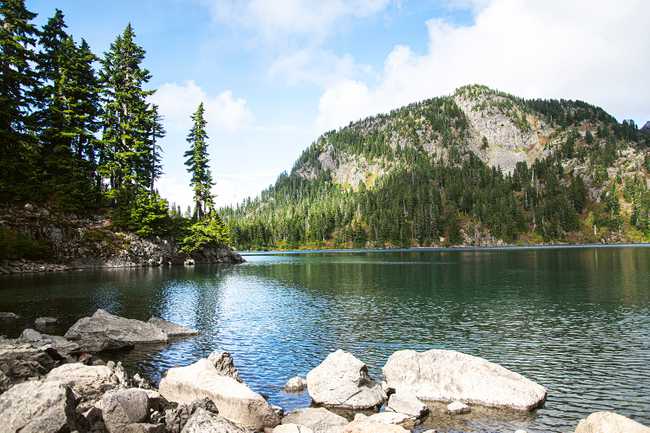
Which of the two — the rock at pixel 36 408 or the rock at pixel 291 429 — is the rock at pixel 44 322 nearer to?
the rock at pixel 36 408

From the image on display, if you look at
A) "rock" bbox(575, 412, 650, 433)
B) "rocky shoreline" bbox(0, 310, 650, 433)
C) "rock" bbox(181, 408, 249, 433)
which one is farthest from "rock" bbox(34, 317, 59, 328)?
"rock" bbox(575, 412, 650, 433)

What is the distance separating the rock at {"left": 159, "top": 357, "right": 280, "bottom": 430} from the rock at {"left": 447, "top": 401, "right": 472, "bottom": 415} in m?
7.34

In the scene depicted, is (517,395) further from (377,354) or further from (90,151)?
(90,151)

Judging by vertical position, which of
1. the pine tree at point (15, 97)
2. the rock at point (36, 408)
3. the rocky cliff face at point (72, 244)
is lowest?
the rock at point (36, 408)

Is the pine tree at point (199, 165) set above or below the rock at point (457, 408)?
above

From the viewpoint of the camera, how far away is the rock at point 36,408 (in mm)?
12109

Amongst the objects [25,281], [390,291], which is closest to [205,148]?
[25,281]

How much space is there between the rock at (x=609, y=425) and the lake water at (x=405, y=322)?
1.84m

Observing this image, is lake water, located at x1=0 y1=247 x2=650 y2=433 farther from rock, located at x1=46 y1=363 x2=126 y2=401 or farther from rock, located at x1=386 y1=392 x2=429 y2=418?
rock, located at x1=46 y1=363 x2=126 y2=401

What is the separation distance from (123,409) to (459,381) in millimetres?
14137

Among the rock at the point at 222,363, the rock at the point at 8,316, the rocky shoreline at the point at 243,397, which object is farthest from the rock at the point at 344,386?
the rock at the point at 8,316

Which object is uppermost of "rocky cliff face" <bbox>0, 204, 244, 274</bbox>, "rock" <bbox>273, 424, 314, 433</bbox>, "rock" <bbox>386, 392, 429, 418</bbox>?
"rocky cliff face" <bbox>0, 204, 244, 274</bbox>

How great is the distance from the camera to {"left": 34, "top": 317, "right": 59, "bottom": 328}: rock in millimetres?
32513

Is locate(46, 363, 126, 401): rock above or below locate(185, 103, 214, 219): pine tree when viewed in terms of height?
below
